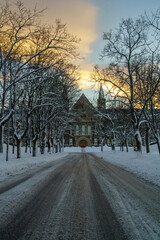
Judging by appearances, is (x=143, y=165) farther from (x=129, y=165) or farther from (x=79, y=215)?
(x=79, y=215)

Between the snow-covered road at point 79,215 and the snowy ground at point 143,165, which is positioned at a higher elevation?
the snow-covered road at point 79,215

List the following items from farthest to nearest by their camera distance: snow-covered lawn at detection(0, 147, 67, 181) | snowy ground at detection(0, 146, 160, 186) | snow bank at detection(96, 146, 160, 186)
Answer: snow-covered lawn at detection(0, 147, 67, 181) < snowy ground at detection(0, 146, 160, 186) < snow bank at detection(96, 146, 160, 186)

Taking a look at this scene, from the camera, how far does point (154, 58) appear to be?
1486 cm

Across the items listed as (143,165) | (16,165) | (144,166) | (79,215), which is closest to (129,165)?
(143,165)

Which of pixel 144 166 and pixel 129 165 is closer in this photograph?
pixel 144 166

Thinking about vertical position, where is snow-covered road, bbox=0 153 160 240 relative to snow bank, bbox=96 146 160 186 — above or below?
above

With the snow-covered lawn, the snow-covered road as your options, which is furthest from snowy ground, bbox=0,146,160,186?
the snow-covered road

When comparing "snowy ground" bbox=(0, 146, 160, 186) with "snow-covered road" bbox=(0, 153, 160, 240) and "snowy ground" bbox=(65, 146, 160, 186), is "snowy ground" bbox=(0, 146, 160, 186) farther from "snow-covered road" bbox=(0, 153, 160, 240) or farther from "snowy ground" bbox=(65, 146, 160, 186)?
"snow-covered road" bbox=(0, 153, 160, 240)

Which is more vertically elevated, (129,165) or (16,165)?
(16,165)

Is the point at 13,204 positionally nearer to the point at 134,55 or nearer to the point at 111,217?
the point at 111,217

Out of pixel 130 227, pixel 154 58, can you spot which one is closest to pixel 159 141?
pixel 154 58

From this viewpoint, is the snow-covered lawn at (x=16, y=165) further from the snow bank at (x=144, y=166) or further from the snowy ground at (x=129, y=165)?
the snow bank at (x=144, y=166)

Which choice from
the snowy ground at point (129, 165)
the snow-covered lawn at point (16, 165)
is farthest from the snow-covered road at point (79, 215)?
the snow-covered lawn at point (16, 165)

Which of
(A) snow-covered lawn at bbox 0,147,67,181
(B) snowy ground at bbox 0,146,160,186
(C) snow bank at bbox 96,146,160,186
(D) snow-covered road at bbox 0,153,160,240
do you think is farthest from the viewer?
(A) snow-covered lawn at bbox 0,147,67,181
